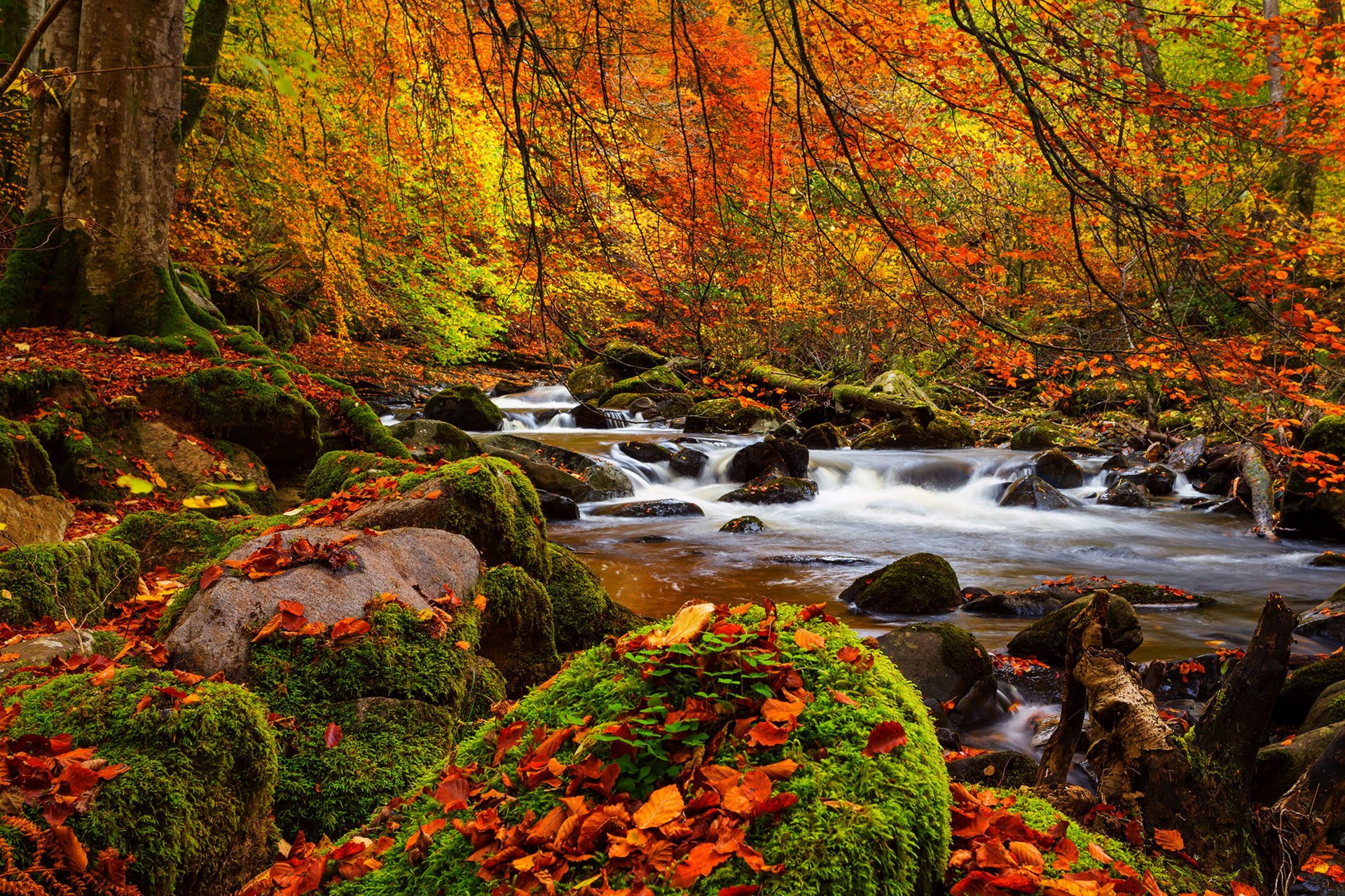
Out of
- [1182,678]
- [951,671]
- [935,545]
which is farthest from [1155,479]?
[951,671]

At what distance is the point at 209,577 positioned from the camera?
3098 mm

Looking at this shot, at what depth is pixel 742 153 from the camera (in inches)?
288

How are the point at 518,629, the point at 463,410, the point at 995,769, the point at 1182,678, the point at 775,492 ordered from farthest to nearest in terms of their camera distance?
the point at 463,410 → the point at 775,492 → the point at 1182,678 → the point at 518,629 → the point at 995,769

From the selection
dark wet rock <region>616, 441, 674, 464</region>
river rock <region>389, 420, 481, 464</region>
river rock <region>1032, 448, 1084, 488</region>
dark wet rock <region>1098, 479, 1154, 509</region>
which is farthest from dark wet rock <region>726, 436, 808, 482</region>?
dark wet rock <region>1098, 479, 1154, 509</region>

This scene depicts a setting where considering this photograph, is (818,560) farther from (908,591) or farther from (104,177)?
(104,177)

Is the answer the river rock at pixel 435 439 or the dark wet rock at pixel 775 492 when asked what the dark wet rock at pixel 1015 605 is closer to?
the dark wet rock at pixel 775 492

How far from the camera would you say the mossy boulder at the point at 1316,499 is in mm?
9945

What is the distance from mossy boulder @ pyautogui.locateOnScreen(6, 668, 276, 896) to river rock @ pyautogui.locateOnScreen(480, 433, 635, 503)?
926 cm

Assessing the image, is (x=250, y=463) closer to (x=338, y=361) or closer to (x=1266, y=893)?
(x=1266, y=893)

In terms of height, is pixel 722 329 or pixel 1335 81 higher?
pixel 1335 81

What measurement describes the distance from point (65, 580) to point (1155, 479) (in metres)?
15.0

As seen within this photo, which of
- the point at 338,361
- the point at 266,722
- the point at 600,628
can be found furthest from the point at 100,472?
the point at 338,361

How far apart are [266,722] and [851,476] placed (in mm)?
12742

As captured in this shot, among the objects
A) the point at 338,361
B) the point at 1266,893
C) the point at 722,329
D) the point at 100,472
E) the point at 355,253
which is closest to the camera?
the point at 1266,893
